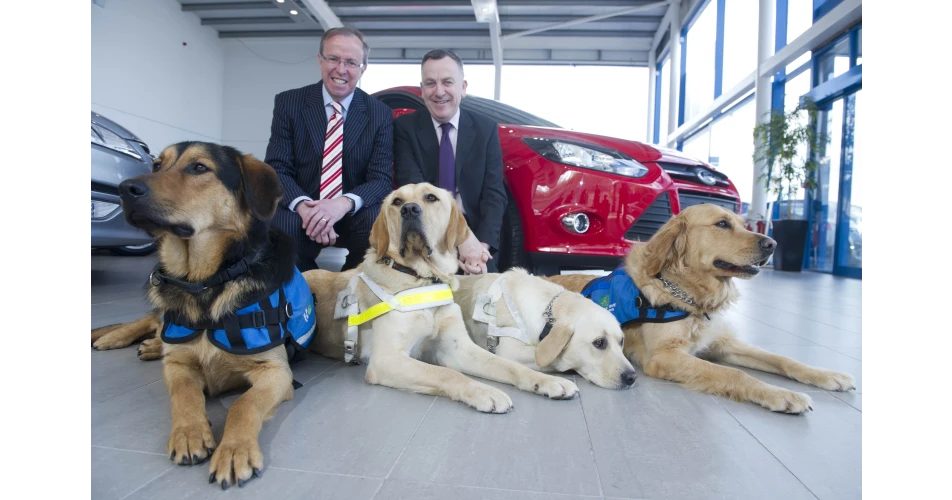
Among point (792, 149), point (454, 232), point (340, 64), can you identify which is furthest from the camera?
point (792, 149)

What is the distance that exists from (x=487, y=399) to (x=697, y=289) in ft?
4.00

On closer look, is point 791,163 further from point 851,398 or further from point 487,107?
point 851,398

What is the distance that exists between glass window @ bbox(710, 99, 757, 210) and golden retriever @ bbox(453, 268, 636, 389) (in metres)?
8.65

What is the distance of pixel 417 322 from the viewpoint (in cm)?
203

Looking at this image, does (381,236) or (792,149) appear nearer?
(381,236)

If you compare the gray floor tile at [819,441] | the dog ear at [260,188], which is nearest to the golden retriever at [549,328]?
the gray floor tile at [819,441]

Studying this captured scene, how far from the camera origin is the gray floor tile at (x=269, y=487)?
3.36ft

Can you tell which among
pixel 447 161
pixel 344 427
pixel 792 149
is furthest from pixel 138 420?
pixel 792 149

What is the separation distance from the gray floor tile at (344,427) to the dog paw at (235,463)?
2.9 inches

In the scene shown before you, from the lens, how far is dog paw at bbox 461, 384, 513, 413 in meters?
1.59

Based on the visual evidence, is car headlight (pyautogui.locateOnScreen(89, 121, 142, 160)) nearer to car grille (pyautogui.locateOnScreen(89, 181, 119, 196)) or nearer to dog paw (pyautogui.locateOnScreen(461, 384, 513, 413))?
car grille (pyautogui.locateOnScreen(89, 181, 119, 196))

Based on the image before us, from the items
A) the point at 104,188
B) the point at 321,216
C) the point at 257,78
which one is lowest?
the point at 321,216
